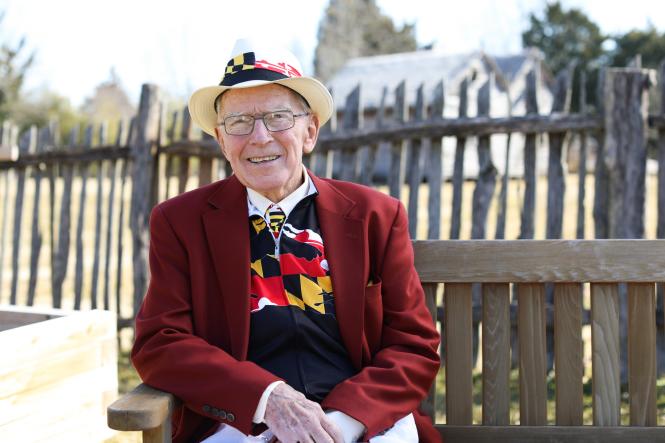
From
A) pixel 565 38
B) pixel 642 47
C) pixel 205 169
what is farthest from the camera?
pixel 565 38

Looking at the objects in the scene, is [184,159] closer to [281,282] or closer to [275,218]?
[275,218]

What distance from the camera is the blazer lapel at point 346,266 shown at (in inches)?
83.8

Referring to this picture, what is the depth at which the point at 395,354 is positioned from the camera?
2104mm

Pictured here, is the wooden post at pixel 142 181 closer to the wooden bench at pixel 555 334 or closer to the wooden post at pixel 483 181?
the wooden post at pixel 483 181

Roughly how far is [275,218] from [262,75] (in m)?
0.42

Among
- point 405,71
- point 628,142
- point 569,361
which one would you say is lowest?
point 569,361

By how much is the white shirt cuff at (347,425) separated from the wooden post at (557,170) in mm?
3059

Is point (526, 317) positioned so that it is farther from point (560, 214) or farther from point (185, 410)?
point (560, 214)

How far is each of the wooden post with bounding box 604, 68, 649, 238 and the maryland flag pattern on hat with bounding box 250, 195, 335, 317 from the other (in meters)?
2.94

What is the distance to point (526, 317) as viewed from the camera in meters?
2.43

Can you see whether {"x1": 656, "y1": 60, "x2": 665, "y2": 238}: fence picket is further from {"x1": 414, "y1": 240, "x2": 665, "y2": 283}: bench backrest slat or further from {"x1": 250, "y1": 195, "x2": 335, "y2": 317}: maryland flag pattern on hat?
{"x1": 250, "y1": 195, "x2": 335, "y2": 317}: maryland flag pattern on hat

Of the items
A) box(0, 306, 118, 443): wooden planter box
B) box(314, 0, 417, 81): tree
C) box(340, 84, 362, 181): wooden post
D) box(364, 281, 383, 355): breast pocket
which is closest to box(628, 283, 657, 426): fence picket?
box(364, 281, 383, 355): breast pocket

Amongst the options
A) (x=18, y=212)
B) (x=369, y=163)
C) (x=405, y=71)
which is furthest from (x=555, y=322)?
(x=405, y=71)

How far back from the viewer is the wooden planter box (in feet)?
7.81
